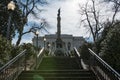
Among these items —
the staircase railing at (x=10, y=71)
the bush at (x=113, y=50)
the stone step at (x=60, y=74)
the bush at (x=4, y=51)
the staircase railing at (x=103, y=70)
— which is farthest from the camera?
the bush at (x=4, y=51)

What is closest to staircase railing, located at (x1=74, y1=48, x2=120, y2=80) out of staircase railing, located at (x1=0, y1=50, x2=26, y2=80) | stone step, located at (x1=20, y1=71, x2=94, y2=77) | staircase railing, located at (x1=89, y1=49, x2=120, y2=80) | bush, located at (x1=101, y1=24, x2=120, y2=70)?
staircase railing, located at (x1=89, y1=49, x2=120, y2=80)

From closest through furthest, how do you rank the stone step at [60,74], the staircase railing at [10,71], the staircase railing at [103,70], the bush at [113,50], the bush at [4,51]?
the staircase railing at [103,70]
the staircase railing at [10,71]
the stone step at [60,74]
the bush at [113,50]
the bush at [4,51]

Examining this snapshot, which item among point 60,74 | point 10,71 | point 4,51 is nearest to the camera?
point 10,71

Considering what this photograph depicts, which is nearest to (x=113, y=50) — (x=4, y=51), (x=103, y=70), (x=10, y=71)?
(x=103, y=70)

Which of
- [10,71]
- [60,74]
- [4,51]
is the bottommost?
[60,74]

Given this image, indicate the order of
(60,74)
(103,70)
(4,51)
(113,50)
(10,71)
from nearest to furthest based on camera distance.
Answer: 1. (103,70)
2. (10,71)
3. (60,74)
4. (113,50)
5. (4,51)

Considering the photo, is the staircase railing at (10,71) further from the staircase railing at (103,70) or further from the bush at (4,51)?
the staircase railing at (103,70)

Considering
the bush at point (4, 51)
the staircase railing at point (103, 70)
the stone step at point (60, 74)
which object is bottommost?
the stone step at point (60, 74)

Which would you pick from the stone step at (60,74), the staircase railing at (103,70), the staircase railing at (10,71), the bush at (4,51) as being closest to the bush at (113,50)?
the staircase railing at (103,70)

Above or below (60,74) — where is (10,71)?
above

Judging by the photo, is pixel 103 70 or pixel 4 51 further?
pixel 4 51

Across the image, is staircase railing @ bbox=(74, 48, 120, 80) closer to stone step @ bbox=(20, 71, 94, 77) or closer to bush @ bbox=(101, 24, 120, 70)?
stone step @ bbox=(20, 71, 94, 77)

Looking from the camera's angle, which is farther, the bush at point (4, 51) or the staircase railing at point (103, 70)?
the bush at point (4, 51)

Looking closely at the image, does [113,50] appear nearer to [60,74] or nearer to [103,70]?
[103,70]
